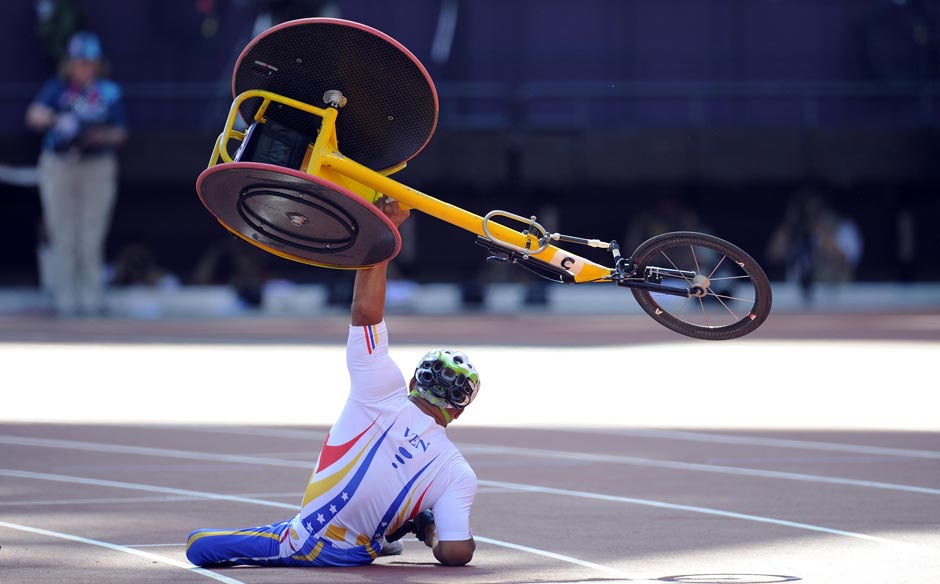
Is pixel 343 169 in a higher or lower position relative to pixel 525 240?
higher

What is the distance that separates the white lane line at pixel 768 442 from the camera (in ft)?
35.5

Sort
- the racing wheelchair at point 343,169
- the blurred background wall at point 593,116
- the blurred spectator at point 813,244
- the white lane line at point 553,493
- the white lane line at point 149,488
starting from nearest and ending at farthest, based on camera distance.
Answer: the racing wheelchair at point 343,169
the white lane line at point 149,488
the white lane line at point 553,493
the blurred spectator at point 813,244
the blurred background wall at point 593,116

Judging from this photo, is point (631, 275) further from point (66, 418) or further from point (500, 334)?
point (500, 334)

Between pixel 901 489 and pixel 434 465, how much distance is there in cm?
363

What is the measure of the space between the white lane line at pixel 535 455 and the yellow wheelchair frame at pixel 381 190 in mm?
3290

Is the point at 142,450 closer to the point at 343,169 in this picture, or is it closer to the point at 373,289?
the point at 373,289

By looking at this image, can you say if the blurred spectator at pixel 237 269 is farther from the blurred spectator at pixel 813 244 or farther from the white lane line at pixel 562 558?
the white lane line at pixel 562 558

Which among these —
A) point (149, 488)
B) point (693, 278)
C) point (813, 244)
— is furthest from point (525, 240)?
point (813, 244)

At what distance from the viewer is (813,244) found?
27297mm

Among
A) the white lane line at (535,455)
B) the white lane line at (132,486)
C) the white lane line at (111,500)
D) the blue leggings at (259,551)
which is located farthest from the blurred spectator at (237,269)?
the blue leggings at (259,551)

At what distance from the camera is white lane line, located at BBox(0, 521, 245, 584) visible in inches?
268

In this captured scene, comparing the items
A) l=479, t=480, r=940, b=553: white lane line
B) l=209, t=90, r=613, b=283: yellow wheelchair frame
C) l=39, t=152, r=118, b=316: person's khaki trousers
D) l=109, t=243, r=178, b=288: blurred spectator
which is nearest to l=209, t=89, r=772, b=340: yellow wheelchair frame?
l=209, t=90, r=613, b=283: yellow wheelchair frame

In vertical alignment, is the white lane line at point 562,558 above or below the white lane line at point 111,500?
above

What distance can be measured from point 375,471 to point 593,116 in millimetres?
23712
